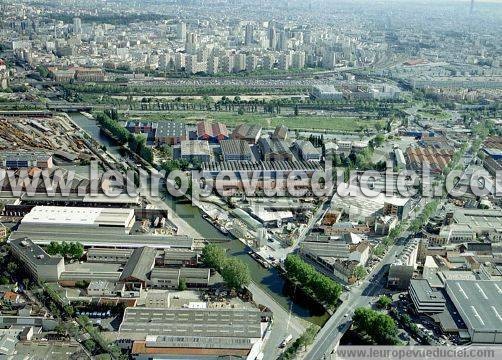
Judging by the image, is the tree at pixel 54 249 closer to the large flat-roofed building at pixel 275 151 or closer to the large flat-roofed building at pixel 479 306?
the large flat-roofed building at pixel 479 306

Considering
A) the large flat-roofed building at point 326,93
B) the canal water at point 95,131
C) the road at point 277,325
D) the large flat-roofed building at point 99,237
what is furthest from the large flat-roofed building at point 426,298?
the large flat-roofed building at point 326,93

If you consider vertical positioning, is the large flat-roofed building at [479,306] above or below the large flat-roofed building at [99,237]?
above

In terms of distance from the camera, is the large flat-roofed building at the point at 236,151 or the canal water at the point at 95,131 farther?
the canal water at the point at 95,131

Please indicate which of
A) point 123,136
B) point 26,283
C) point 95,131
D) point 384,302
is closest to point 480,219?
point 384,302

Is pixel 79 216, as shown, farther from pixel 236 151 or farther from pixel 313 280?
pixel 236 151

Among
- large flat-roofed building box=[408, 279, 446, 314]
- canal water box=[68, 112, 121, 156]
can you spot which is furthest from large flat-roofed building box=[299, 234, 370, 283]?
canal water box=[68, 112, 121, 156]

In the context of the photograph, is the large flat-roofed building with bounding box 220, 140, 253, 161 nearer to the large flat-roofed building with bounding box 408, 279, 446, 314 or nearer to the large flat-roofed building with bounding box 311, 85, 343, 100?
the large flat-roofed building with bounding box 408, 279, 446, 314

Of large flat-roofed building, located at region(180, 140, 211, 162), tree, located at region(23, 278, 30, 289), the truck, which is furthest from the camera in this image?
large flat-roofed building, located at region(180, 140, 211, 162)
